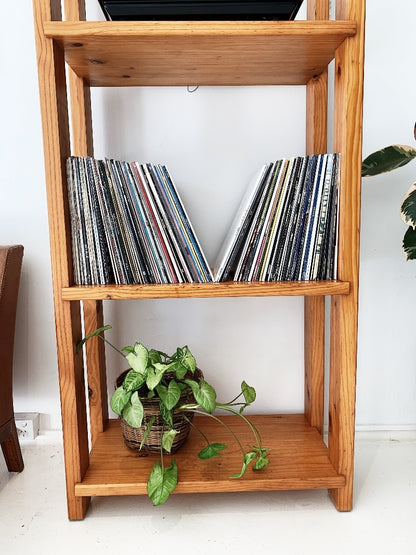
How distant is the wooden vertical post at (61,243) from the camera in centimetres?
99

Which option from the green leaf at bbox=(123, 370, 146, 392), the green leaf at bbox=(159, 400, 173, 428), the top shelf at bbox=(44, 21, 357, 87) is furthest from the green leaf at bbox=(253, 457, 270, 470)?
the top shelf at bbox=(44, 21, 357, 87)

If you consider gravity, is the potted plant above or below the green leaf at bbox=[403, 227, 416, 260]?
below

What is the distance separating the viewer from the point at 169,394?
43.8 inches

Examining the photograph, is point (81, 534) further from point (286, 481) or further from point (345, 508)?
point (345, 508)

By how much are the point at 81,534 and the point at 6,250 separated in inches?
27.1

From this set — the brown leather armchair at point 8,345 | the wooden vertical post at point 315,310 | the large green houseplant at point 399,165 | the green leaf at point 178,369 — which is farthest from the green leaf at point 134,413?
the large green houseplant at point 399,165

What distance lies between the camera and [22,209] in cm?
142

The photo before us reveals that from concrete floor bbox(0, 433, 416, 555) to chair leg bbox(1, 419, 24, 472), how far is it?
2 cm

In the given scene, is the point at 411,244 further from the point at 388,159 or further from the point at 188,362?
the point at 188,362

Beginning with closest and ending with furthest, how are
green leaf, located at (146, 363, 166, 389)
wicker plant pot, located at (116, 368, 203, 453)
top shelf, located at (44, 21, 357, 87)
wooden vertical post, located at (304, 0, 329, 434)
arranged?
top shelf, located at (44, 21, 357, 87), green leaf, located at (146, 363, 166, 389), wicker plant pot, located at (116, 368, 203, 453), wooden vertical post, located at (304, 0, 329, 434)

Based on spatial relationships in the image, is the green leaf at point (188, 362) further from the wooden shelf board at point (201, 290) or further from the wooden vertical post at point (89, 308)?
the wooden vertical post at point (89, 308)

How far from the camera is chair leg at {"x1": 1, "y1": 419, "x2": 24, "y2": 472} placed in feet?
4.32

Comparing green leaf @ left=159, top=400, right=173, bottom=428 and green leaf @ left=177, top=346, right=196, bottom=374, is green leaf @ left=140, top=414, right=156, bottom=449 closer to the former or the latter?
green leaf @ left=159, top=400, right=173, bottom=428

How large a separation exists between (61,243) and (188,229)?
29cm
